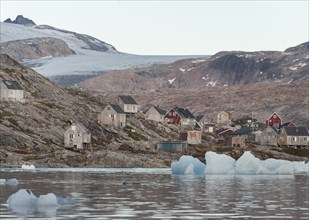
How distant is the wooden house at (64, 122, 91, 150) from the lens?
546 ft

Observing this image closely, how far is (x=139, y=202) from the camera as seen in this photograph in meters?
55.8

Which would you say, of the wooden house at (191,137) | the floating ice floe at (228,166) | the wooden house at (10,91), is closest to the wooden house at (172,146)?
the wooden house at (191,137)

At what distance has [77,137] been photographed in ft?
547

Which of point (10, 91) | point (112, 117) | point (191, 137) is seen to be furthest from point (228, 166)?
point (10, 91)

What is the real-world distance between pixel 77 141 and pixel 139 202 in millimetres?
112077

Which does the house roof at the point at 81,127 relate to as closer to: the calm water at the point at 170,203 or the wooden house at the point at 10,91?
the wooden house at the point at 10,91

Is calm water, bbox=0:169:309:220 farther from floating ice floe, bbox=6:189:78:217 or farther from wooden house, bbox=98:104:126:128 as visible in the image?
wooden house, bbox=98:104:126:128

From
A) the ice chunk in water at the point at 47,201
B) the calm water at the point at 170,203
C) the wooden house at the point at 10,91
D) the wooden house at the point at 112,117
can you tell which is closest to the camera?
the calm water at the point at 170,203

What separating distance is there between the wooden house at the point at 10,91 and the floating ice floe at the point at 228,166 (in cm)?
8428

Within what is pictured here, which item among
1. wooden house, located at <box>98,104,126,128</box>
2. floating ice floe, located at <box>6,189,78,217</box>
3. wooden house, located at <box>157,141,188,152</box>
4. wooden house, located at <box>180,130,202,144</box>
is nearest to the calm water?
floating ice floe, located at <box>6,189,78,217</box>

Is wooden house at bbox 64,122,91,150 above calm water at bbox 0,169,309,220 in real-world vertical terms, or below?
above

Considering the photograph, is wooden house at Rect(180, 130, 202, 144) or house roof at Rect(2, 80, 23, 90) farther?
wooden house at Rect(180, 130, 202, 144)

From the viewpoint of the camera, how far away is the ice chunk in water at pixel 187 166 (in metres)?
109

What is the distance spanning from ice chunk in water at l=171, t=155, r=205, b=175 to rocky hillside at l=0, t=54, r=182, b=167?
109 feet
